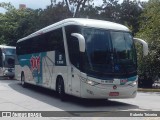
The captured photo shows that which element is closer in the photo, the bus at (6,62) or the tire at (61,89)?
the tire at (61,89)

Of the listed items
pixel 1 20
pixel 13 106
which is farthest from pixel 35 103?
pixel 1 20

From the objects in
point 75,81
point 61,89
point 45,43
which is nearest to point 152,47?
point 45,43

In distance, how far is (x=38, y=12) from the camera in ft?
145

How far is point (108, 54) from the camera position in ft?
45.1

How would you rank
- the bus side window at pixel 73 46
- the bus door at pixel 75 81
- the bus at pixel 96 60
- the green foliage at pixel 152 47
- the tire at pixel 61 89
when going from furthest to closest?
the green foliage at pixel 152 47 → the tire at pixel 61 89 → the bus side window at pixel 73 46 → the bus door at pixel 75 81 → the bus at pixel 96 60

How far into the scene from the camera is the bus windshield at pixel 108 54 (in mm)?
13547

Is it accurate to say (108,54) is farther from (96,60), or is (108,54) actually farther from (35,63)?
(35,63)

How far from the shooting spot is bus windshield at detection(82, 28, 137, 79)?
44.4 feet

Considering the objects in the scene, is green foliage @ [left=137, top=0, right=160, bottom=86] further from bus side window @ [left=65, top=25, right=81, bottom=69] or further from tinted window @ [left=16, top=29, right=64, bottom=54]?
bus side window @ [left=65, top=25, right=81, bottom=69]

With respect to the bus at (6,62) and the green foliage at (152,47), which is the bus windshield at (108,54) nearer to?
the green foliage at (152,47)

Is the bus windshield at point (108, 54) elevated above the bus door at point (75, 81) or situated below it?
above

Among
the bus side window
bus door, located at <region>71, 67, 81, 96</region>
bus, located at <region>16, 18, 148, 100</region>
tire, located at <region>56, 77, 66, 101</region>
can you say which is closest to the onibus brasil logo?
tire, located at <region>56, 77, 66, 101</region>

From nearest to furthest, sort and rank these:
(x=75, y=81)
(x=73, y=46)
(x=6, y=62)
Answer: (x=75, y=81), (x=73, y=46), (x=6, y=62)

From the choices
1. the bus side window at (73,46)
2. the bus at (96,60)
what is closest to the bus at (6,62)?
the bus at (96,60)
